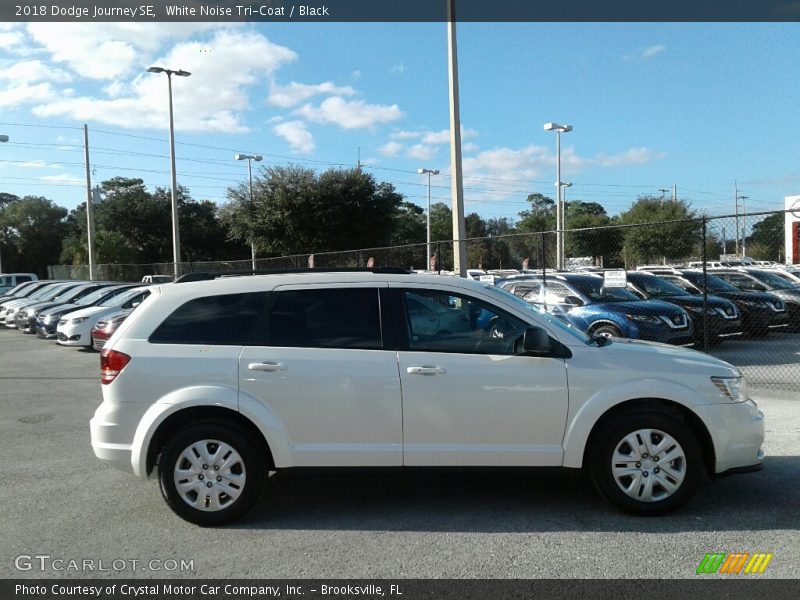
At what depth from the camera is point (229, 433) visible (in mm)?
4664

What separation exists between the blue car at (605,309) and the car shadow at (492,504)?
6.25 metres

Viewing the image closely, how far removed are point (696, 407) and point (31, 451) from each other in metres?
6.36

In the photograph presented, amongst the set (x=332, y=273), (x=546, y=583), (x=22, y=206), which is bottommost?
(x=546, y=583)

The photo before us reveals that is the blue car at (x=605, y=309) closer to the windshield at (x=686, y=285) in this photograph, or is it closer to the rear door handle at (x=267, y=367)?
the windshield at (x=686, y=285)

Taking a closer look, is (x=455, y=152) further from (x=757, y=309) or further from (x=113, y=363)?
(x=113, y=363)

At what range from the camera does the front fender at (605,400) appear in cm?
468

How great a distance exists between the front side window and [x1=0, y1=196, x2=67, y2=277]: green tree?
2929 inches

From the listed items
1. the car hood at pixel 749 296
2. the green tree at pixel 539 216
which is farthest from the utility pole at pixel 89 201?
the green tree at pixel 539 216

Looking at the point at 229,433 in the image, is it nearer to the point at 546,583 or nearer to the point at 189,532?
the point at 189,532

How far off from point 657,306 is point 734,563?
28.8ft

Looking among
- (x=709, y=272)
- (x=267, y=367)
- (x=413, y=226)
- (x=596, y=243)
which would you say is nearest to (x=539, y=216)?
(x=413, y=226)

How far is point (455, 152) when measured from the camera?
13852mm

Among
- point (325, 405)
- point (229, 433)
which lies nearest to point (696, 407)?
point (325, 405)

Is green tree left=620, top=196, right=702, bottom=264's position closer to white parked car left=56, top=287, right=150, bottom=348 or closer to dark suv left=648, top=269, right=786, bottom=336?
dark suv left=648, top=269, right=786, bottom=336
